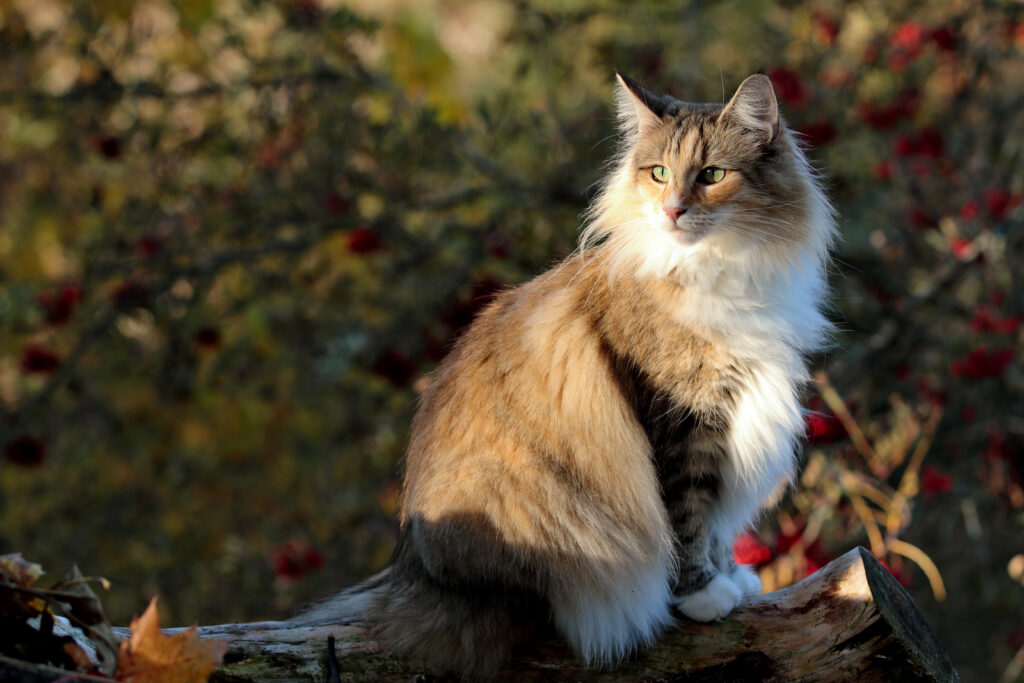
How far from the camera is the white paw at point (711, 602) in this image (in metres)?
2.51

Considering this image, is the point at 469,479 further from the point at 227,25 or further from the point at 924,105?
→ the point at 924,105

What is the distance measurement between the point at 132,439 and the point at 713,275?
14.9ft

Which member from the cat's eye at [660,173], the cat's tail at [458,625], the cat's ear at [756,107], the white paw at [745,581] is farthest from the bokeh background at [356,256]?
the cat's tail at [458,625]

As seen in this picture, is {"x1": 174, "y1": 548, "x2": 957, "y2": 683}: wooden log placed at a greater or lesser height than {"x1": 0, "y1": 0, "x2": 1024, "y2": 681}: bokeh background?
lesser

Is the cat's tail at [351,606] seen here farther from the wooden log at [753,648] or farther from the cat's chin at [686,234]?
the cat's chin at [686,234]

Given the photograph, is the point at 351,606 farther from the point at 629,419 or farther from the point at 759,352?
the point at 759,352

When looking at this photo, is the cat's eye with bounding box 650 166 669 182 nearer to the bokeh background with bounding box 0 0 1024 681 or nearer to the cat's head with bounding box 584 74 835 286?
the cat's head with bounding box 584 74 835 286

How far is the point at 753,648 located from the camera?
240 cm

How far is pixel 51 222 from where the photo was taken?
19.4 feet

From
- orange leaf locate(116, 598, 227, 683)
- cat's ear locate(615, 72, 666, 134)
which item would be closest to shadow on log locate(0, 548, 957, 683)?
orange leaf locate(116, 598, 227, 683)

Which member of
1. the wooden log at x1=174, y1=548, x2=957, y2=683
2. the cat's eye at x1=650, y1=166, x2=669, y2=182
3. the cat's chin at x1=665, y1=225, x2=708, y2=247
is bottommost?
the wooden log at x1=174, y1=548, x2=957, y2=683

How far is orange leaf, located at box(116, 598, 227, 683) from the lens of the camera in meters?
1.72

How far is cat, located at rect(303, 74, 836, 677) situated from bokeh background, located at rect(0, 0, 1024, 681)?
4.41ft

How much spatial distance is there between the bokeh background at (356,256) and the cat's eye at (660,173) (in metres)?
1.50
